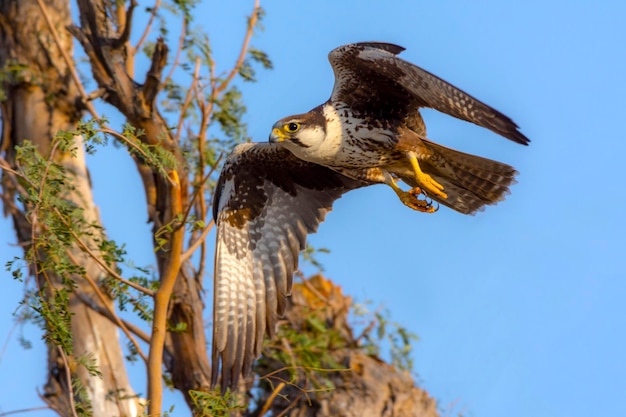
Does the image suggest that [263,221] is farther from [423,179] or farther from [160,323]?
[160,323]

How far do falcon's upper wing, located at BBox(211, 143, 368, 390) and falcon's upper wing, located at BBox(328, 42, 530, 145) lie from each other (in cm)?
88

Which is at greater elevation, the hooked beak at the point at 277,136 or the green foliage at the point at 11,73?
the green foliage at the point at 11,73

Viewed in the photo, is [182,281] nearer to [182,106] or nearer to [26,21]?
[182,106]

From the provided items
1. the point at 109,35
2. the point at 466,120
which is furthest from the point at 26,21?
the point at 466,120

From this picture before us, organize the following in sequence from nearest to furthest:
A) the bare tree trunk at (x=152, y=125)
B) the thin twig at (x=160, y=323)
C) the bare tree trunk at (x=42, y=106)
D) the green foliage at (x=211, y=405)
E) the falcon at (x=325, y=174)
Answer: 1. the green foliage at (x=211, y=405)
2. the thin twig at (x=160, y=323)
3. the falcon at (x=325, y=174)
4. the bare tree trunk at (x=152, y=125)
5. the bare tree trunk at (x=42, y=106)

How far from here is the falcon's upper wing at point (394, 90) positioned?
6777mm

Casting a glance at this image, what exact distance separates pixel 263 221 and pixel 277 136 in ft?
4.60

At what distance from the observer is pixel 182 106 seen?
10.1m

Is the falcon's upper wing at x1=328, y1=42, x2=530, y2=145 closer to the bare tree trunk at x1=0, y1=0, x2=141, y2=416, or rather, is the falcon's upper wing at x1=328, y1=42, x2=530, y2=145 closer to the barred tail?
the barred tail

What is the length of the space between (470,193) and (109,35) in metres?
3.60

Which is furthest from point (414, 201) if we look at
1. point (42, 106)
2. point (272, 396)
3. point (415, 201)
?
→ point (42, 106)

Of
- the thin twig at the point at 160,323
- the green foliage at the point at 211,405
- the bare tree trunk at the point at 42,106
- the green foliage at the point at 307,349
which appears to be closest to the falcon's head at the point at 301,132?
Answer: the thin twig at the point at 160,323

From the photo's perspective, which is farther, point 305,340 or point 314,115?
point 305,340

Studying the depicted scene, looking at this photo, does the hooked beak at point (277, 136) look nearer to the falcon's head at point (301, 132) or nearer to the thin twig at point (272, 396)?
the falcon's head at point (301, 132)
